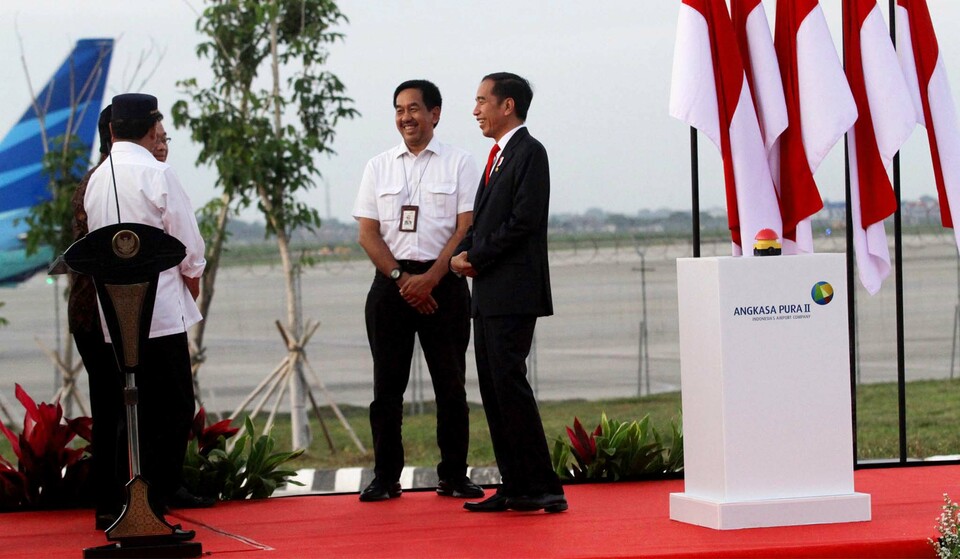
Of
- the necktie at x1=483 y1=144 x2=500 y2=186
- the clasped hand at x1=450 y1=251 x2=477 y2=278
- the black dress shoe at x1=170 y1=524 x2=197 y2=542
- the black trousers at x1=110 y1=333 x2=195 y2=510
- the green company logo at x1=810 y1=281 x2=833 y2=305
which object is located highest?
the necktie at x1=483 y1=144 x2=500 y2=186

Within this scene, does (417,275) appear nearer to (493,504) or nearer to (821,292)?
(493,504)

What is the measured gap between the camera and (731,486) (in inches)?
161

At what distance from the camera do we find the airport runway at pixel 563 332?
16.3 meters

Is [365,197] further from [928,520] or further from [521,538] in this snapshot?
[928,520]

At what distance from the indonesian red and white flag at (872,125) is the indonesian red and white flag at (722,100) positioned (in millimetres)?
590

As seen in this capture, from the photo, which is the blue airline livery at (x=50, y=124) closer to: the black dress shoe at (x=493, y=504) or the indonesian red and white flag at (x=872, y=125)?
the black dress shoe at (x=493, y=504)

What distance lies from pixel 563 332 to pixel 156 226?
60.1 ft

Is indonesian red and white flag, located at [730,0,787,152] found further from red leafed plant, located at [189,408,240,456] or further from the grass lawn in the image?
the grass lawn

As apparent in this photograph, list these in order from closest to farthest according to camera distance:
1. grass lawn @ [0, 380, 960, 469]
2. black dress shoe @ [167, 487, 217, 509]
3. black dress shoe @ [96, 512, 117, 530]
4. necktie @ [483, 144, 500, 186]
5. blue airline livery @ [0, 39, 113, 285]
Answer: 1. black dress shoe @ [96, 512, 117, 530]
2. necktie @ [483, 144, 500, 186]
3. black dress shoe @ [167, 487, 217, 509]
4. blue airline livery @ [0, 39, 113, 285]
5. grass lawn @ [0, 380, 960, 469]

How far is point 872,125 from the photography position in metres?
4.82

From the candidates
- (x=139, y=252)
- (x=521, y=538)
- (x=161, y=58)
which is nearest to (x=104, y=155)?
(x=139, y=252)

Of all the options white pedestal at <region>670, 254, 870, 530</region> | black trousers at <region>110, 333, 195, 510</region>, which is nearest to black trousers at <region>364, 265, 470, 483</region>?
black trousers at <region>110, 333, 195, 510</region>

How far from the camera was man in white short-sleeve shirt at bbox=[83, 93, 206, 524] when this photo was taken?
4230 millimetres

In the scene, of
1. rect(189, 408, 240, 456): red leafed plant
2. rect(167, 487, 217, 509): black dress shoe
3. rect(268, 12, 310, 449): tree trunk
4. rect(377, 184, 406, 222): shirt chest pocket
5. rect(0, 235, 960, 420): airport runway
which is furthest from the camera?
rect(0, 235, 960, 420): airport runway
